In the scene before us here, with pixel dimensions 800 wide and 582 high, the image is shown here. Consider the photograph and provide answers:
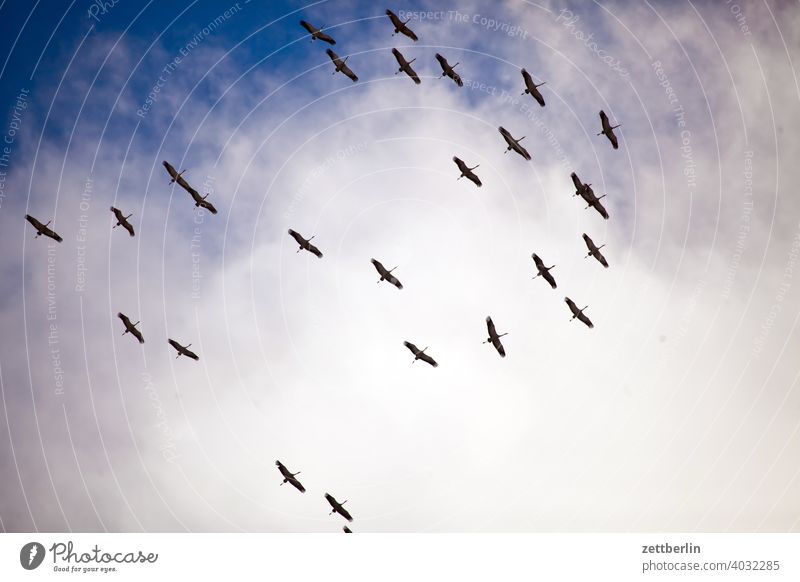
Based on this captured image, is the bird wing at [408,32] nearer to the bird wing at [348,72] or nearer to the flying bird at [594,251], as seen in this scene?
the bird wing at [348,72]

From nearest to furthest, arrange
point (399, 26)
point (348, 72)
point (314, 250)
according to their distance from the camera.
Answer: point (399, 26) → point (348, 72) → point (314, 250)

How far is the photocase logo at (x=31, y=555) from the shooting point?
2005 centimetres

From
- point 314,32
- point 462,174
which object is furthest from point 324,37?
point 462,174

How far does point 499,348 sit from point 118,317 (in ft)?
47.3

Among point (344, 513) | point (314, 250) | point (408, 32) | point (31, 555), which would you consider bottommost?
point (31, 555)

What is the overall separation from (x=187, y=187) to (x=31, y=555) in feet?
44.7

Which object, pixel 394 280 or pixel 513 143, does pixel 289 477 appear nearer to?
pixel 394 280

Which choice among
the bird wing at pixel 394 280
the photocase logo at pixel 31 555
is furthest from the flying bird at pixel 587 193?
the photocase logo at pixel 31 555

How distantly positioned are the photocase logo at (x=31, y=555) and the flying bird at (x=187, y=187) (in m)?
13.0

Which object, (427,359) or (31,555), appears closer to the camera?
(31,555)

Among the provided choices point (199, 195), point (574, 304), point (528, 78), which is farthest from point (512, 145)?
point (199, 195)

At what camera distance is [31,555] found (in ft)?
66.0

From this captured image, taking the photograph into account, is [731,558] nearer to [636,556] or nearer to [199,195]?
[636,556]

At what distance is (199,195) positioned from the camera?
28.5 metres
